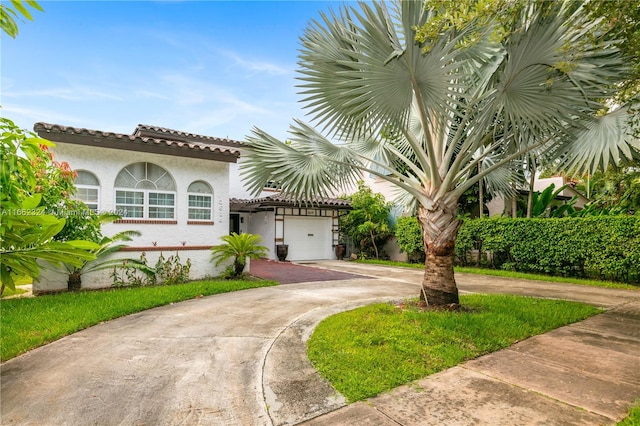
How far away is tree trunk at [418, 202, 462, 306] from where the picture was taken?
568 centimetres

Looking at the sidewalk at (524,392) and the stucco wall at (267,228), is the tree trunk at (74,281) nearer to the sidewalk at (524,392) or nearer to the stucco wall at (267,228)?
the sidewalk at (524,392)

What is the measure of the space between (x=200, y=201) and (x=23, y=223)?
879 centimetres

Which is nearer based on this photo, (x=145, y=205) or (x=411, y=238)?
(x=145, y=205)

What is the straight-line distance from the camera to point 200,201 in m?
10.3

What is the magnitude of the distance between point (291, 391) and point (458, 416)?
4.87ft

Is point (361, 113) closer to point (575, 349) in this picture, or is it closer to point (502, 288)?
point (575, 349)

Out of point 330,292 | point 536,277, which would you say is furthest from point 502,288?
point 330,292

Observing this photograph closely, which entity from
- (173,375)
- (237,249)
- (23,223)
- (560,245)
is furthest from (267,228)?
(23,223)

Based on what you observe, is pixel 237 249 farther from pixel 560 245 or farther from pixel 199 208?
pixel 560 245

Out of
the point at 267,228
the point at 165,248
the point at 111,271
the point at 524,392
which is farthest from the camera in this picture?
the point at 267,228

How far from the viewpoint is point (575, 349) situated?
4230 mm

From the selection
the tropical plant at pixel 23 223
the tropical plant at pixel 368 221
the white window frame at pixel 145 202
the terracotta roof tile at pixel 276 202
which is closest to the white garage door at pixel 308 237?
the terracotta roof tile at pixel 276 202

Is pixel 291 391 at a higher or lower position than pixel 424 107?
lower

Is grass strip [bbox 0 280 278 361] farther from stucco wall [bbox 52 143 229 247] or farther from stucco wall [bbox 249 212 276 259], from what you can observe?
stucco wall [bbox 249 212 276 259]
